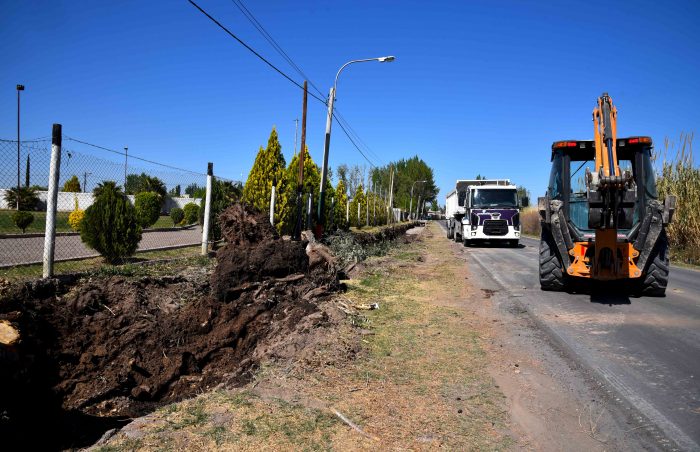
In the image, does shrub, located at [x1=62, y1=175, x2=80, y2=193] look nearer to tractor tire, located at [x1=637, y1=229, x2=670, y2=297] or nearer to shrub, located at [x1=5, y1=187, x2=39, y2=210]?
shrub, located at [x1=5, y1=187, x2=39, y2=210]

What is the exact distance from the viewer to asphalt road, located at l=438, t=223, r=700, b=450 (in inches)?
149

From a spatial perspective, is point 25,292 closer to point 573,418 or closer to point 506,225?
point 573,418

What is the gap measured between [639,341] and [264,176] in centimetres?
1438

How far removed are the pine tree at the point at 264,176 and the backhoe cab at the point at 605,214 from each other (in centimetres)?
1092

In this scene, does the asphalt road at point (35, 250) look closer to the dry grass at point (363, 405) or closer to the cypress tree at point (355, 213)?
the dry grass at point (363, 405)

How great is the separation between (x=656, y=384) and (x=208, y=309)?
4895 mm

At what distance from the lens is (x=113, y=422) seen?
354cm

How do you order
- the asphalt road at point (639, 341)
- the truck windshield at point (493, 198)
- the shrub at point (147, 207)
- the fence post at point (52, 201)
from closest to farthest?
the asphalt road at point (639, 341) < the fence post at point (52, 201) < the truck windshield at point (493, 198) < the shrub at point (147, 207)

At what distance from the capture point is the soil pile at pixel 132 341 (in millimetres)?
3598

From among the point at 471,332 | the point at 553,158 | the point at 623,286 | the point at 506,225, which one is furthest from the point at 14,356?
the point at 506,225

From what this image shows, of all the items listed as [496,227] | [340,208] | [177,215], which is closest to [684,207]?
[496,227]

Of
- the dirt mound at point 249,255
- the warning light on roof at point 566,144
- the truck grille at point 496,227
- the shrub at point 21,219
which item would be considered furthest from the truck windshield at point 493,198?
the shrub at point 21,219

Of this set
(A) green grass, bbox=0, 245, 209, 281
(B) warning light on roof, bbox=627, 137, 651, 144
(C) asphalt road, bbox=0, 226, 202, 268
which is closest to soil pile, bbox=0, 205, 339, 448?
(A) green grass, bbox=0, 245, 209, 281

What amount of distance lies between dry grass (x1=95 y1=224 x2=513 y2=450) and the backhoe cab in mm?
3420
